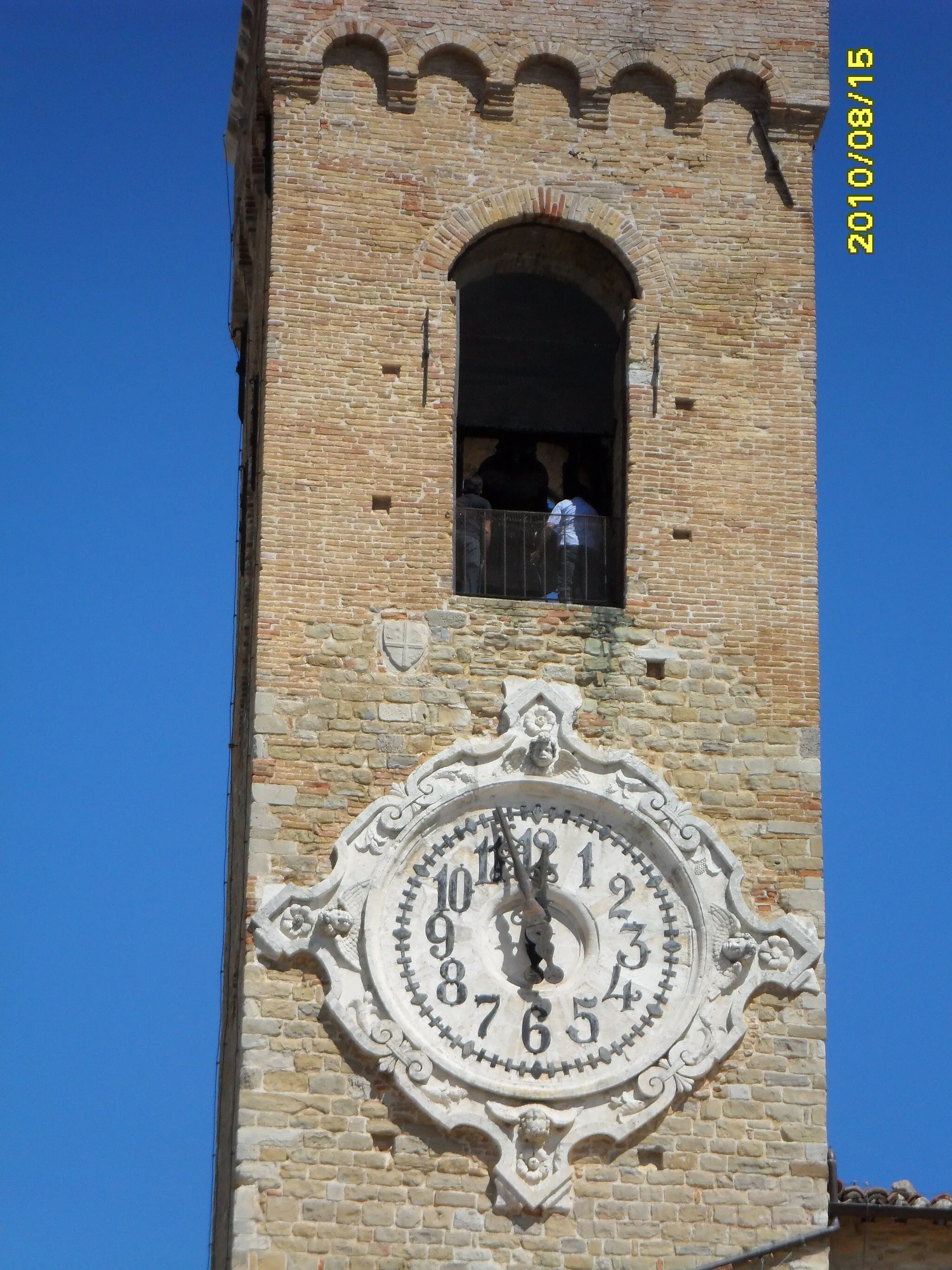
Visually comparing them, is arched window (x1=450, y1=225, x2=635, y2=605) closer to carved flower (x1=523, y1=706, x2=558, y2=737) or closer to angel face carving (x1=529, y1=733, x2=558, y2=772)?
carved flower (x1=523, y1=706, x2=558, y2=737)

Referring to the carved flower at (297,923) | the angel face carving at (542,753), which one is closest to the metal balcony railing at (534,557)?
the angel face carving at (542,753)

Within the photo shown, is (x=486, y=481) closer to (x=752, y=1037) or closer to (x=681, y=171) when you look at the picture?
(x=681, y=171)

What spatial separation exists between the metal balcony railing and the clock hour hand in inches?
88.2

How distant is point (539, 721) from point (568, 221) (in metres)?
3.60

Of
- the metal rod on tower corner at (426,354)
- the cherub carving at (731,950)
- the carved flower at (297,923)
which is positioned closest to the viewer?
the carved flower at (297,923)

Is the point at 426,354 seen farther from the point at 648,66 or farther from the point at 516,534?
the point at 648,66

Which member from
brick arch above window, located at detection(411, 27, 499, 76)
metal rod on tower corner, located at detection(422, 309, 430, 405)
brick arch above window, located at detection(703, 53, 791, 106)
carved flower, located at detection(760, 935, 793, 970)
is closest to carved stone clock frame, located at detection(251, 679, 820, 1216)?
carved flower, located at detection(760, 935, 793, 970)

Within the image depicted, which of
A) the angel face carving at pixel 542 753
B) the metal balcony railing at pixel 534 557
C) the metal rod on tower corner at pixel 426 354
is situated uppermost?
the metal rod on tower corner at pixel 426 354

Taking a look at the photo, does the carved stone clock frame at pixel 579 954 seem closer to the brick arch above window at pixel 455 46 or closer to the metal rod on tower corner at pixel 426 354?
the metal rod on tower corner at pixel 426 354

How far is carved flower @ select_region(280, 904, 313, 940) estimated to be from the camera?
2130 cm

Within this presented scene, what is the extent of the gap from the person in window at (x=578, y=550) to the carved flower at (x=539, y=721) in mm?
1222

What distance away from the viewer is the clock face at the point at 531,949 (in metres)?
21.2

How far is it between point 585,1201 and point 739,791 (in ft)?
9.46

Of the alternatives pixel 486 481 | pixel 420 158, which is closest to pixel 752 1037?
pixel 486 481
